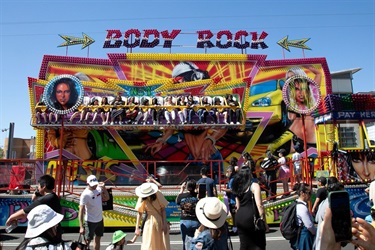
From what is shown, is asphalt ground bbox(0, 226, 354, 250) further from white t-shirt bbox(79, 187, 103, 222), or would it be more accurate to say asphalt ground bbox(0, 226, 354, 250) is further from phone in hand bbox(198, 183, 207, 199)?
phone in hand bbox(198, 183, 207, 199)

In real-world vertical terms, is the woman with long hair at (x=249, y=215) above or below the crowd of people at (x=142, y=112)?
below

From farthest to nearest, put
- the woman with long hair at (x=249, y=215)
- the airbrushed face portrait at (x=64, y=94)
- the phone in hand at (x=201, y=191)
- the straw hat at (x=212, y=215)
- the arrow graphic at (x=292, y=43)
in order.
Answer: the arrow graphic at (x=292, y=43)
the airbrushed face portrait at (x=64, y=94)
the phone in hand at (x=201, y=191)
the woman with long hair at (x=249, y=215)
the straw hat at (x=212, y=215)

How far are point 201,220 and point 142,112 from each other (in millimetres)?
12921

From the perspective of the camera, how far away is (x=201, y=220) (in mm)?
3904

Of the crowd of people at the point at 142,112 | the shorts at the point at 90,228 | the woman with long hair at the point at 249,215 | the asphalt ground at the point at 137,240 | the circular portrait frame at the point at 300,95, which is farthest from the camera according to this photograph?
the crowd of people at the point at 142,112

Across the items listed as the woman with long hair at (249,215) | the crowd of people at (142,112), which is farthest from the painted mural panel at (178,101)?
the woman with long hair at (249,215)

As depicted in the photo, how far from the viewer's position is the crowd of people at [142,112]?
53.6ft

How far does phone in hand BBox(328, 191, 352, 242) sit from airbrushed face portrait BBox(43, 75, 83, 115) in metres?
8.88

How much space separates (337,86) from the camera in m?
30.5

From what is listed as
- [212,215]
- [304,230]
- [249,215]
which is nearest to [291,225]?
[304,230]

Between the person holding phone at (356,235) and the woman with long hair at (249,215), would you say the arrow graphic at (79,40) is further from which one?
the person holding phone at (356,235)

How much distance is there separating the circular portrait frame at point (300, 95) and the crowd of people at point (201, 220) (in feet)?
13.6

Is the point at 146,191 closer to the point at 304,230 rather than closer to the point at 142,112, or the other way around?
the point at 304,230

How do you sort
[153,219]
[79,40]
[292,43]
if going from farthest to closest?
Answer: [292,43] < [79,40] < [153,219]
